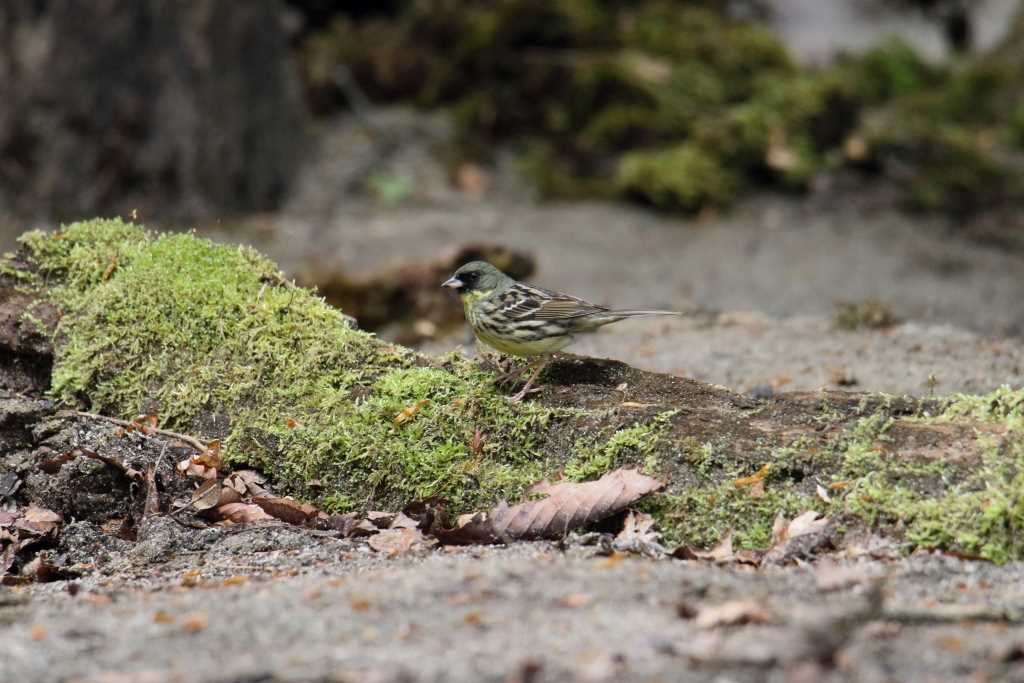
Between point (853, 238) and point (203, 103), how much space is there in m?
7.30

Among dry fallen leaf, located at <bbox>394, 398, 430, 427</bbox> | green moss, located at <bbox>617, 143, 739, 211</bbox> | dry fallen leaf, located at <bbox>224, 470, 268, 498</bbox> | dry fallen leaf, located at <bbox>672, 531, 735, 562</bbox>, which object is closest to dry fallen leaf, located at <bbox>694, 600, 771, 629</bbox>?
dry fallen leaf, located at <bbox>672, 531, 735, 562</bbox>

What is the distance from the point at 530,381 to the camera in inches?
208

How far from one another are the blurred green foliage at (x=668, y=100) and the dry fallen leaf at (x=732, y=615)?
11.1 meters

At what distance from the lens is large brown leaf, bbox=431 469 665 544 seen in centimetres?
470

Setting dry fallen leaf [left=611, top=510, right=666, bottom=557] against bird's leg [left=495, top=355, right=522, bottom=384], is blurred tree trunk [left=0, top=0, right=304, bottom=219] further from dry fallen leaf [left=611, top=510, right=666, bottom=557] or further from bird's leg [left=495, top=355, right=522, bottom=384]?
dry fallen leaf [left=611, top=510, right=666, bottom=557]

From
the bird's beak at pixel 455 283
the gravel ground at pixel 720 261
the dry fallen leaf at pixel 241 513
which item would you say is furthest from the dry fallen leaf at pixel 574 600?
the gravel ground at pixel 720 261

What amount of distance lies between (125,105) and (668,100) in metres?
6.40

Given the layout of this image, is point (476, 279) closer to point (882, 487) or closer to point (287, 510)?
point (287, 510)

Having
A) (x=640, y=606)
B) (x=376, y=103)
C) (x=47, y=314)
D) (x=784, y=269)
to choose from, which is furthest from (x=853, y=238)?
(x=640, y=606)

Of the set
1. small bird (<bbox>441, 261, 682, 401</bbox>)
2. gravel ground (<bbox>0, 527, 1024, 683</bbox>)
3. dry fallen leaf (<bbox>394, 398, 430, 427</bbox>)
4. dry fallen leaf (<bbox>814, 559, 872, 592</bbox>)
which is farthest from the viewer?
small bird (<bbox>441, 261, 682, 401</bbox>)

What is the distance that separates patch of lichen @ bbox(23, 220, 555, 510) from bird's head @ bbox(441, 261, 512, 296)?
0.46 m

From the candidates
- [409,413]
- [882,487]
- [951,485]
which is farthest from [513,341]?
[951,485]

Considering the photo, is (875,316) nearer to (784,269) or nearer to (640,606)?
(784,269)

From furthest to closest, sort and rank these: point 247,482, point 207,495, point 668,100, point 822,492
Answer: point 668,100
point 247,482
point 207,495
point 822,492
